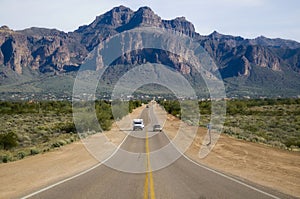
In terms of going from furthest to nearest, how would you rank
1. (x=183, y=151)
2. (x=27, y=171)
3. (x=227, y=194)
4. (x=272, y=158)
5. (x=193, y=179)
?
(x=183, y=151) → (x=272, y=158) → (x=27, y=171) → (x=193, y=179) → (x=227, y=194)

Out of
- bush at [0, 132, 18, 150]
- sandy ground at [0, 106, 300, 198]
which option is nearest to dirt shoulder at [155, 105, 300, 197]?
sandy ground at [0, 106, 300, 198]

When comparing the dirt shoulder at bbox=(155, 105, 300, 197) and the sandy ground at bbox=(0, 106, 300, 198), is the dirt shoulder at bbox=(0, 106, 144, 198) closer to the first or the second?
the sandy ground at bbox=(0, 106, 300, 198)

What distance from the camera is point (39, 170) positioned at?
1739cm

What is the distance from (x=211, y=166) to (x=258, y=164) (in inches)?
106

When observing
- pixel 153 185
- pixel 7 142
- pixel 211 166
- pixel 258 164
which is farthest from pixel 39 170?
pixel 7 142

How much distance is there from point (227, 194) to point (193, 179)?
295cm

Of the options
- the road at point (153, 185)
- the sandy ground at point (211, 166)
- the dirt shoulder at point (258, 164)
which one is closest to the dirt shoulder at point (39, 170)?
the sandy ground at point (211, 166)

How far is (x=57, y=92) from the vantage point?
7402 inches

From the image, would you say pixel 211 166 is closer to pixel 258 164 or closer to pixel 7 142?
pixel 258 164

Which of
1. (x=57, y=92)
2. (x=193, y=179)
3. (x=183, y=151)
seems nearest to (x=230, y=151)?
(x=183, y=151)

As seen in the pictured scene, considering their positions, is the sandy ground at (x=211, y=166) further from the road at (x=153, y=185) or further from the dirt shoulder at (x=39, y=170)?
the road at (x=153, y=185)

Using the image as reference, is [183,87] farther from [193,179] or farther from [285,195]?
[285,195]

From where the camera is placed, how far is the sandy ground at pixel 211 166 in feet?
45.3

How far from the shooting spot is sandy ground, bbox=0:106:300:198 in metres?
13.8
